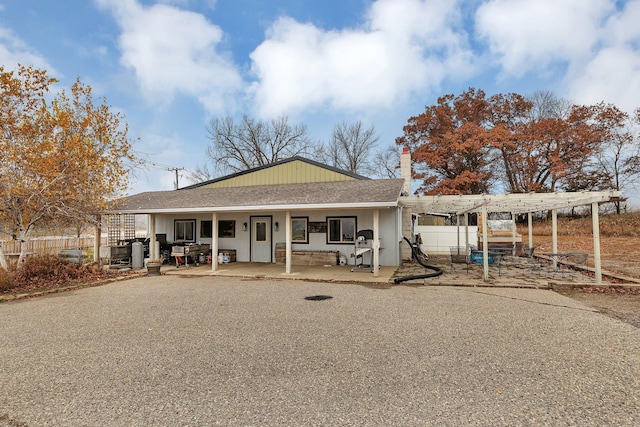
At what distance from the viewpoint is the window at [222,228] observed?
14.5 metres

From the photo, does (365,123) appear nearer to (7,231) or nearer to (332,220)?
(332,220)

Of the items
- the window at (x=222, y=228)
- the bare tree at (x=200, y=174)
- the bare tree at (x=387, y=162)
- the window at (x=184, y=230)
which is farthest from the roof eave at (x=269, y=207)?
the bare tree at (x=200, y=174)

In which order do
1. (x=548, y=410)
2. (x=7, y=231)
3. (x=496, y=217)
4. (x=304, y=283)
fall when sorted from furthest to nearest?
1. (x=496, y=217)
2. (x=7, y=231)
3. (x=304, y=283)
4. (x=548, y=410)

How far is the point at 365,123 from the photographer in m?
34.4

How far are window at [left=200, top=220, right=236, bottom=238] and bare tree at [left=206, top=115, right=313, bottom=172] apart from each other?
21868 mm

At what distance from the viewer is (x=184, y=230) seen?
1498 cm

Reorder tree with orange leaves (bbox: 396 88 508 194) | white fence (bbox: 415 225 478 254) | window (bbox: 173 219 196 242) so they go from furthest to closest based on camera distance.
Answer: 1. tree with orange leaves (bbox: 396 88 508 194)
2. white fence (bbox: 415 225 478 254)
3. window (bbox: 173 219 196 242)

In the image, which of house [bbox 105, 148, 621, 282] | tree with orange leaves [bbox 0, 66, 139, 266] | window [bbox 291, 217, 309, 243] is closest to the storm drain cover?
house [bbox 105, 148, 621, 282]

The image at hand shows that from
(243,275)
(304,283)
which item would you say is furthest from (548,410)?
(243,275)

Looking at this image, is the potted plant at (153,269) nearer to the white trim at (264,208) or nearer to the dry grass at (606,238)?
the white trim at (264,208)

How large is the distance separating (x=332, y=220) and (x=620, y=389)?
399 inches

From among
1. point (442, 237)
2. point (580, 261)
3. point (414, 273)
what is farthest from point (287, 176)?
point (580, 261)

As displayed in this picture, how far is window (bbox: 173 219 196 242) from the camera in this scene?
14.9 metres

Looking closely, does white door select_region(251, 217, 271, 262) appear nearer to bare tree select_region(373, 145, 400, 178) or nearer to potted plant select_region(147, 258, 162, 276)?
potted plant select_region(147, 258, 162, 276)
